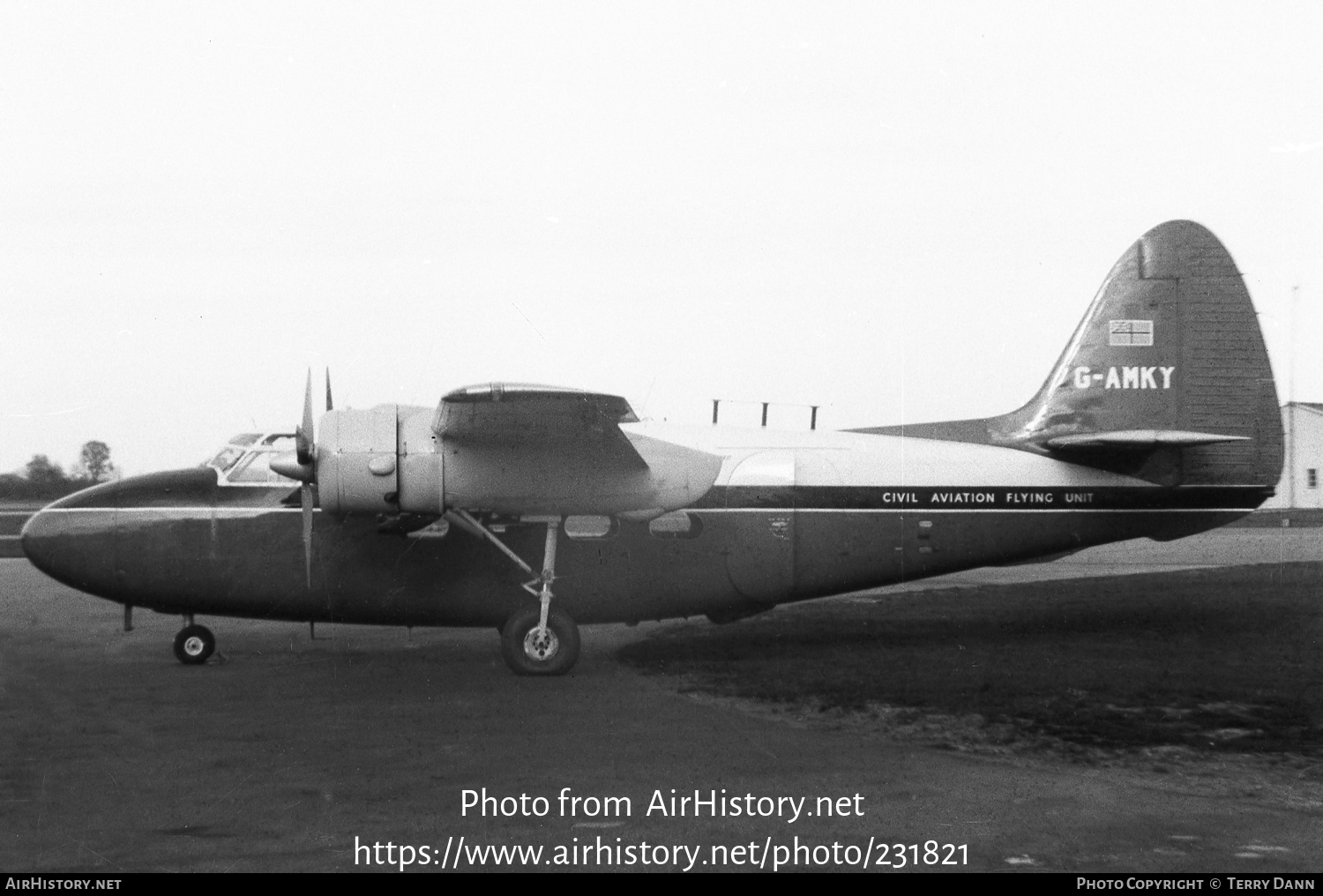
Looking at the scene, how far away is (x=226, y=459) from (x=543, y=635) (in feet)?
12.0

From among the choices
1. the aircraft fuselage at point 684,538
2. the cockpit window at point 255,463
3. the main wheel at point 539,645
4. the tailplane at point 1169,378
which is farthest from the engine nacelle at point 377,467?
the tailplane at point 1169,378

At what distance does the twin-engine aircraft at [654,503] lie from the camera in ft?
37.5

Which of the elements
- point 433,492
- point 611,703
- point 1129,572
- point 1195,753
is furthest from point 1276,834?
point 1129,572

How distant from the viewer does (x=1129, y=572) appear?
71.8 feet

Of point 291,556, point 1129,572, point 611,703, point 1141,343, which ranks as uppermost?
point 1141,343

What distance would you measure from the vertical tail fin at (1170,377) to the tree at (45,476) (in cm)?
1015

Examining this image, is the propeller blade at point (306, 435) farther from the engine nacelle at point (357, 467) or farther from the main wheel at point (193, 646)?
the main wheel at point (193, 646)

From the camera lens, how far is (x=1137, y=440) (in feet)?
40.9

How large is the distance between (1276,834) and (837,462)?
6866 millimetres

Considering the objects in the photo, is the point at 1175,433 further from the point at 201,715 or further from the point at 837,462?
the point at 201,715

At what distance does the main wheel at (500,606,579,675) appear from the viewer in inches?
458

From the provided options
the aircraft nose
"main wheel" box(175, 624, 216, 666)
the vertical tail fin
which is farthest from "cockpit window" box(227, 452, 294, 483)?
the vertical tail fin

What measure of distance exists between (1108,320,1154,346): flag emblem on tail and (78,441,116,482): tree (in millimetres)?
10550

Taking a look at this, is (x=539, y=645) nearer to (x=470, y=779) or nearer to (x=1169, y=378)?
(x=470, y=779)
